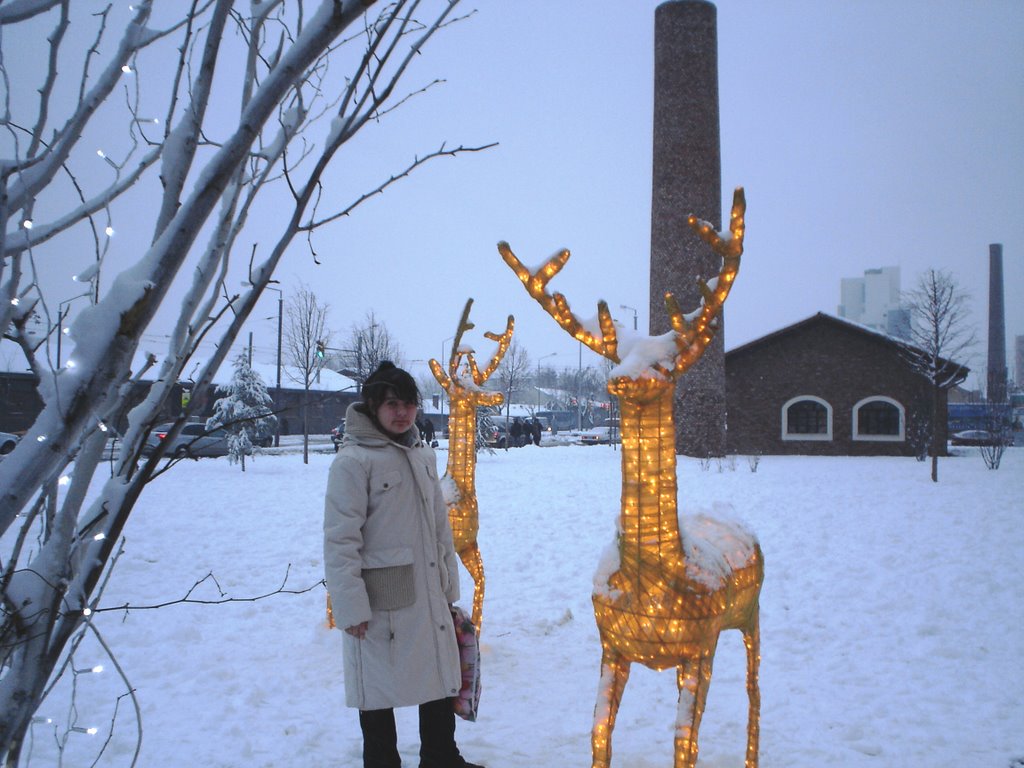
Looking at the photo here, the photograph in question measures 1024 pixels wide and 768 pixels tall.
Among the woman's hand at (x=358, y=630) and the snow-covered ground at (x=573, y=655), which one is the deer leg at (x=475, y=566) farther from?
the woman's hand at (x=358, y=630)

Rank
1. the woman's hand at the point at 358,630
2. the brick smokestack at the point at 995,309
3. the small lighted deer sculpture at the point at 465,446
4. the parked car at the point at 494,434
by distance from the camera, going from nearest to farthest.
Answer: the woman's hand at the point at 358,630 → the small lighted deer sculpture at the point at 465,446 → the parked car at the point at 494,434 → the brick smokestack at the point at 995,309

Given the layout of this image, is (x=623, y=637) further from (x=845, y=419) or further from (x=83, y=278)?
(x=845, y=419)

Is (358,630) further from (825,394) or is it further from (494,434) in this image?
(825,394)

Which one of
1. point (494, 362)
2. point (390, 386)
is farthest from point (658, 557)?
point (494, 362)

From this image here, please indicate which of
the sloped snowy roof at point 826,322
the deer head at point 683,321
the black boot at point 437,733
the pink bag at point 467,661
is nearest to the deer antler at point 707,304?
the deer head at point 683,321

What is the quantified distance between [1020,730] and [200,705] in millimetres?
4574

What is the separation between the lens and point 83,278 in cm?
126

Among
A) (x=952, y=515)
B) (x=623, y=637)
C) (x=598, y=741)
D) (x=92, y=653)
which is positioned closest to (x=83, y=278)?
(x=623, y=637)

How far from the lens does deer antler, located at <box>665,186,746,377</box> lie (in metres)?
2.61

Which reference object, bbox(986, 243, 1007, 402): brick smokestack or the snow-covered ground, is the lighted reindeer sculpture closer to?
the snow-covered ground

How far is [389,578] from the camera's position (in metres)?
2.79

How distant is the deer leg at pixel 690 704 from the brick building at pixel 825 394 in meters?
19.7

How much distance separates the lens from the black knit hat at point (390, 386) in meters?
2.99

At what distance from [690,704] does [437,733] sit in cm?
112
